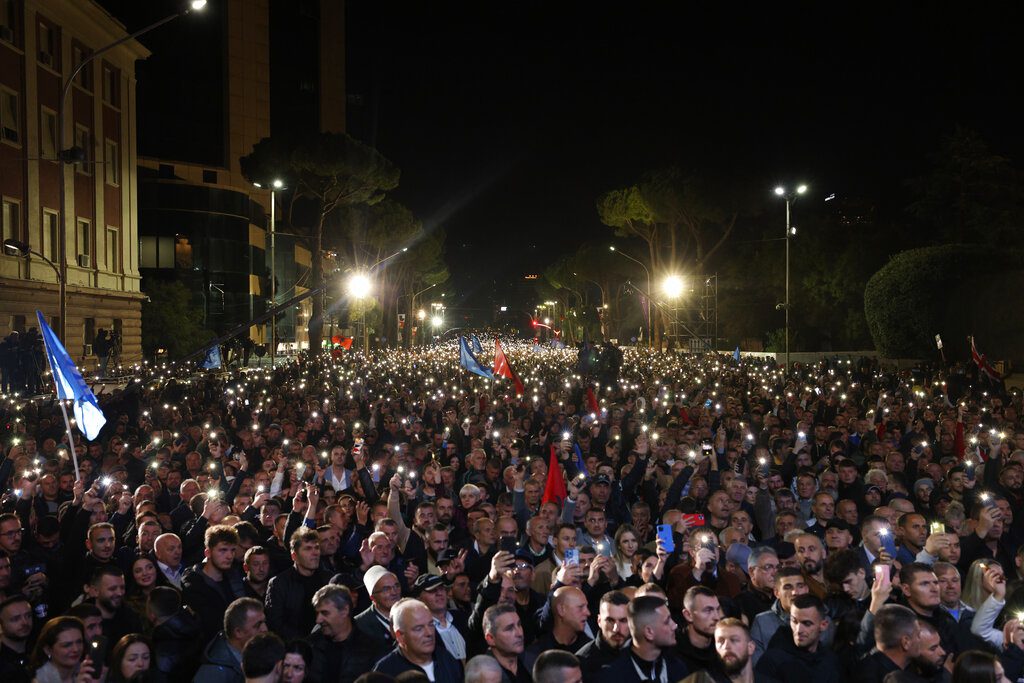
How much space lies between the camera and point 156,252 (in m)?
60.7

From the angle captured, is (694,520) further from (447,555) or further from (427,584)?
(427,584)

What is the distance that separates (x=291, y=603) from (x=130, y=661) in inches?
61.1

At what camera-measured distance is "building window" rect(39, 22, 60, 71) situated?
3356cm

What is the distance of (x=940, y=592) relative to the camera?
612 cm

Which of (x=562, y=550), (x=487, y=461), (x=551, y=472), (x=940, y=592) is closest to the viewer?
(x=940, y=592)

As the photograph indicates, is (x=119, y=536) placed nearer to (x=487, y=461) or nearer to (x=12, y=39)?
(x=487, y=461)

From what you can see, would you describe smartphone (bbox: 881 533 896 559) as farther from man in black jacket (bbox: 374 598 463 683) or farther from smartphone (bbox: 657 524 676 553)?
man in black jacket (bbox: 374 598 463 683)

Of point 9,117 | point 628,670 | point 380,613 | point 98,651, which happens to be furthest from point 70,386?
point 9,117

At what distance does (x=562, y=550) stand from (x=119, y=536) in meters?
3.71

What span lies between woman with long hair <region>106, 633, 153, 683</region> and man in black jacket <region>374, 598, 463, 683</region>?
113cm

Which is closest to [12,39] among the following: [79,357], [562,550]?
[79,357]

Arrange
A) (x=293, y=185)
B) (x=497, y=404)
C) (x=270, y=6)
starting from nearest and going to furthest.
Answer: (x=497, y=404), (x=293, y=185), (x=270, y=6)

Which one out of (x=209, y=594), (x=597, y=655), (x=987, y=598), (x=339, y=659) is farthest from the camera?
(x=209, y=594)

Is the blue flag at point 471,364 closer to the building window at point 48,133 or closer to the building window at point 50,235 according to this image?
the building window at point 50,235
